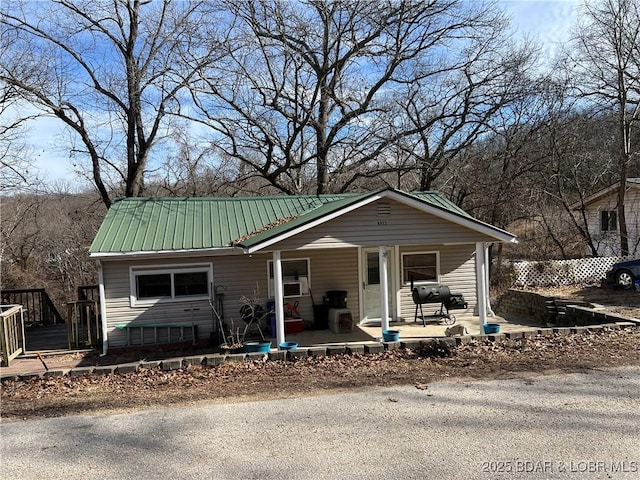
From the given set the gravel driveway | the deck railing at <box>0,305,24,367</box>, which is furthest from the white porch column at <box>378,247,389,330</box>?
the deck railing at <box>0,305,24,367</box>

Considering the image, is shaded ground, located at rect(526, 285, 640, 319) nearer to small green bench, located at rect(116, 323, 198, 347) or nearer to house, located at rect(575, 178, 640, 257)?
house, located at rect(575, 178, 640, 257)

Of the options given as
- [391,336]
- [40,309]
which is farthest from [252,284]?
[40,309]

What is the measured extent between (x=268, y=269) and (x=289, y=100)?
1195cm

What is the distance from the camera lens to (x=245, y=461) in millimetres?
4414

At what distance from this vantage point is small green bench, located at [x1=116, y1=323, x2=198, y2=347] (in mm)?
11211

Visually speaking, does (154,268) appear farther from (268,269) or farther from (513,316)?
(513,316)

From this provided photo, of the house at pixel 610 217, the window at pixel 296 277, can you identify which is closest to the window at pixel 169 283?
the window at pixel 296 277

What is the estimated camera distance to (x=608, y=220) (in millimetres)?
24297

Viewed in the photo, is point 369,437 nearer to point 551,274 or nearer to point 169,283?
point 169,283

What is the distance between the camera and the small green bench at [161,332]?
11211mm

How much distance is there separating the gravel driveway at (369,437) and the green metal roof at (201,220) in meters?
4.44

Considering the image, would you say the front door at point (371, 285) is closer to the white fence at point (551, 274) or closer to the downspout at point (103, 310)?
the downspout at point (103, 310)

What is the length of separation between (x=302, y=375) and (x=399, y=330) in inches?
185

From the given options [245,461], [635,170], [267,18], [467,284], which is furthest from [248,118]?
[635,170]
